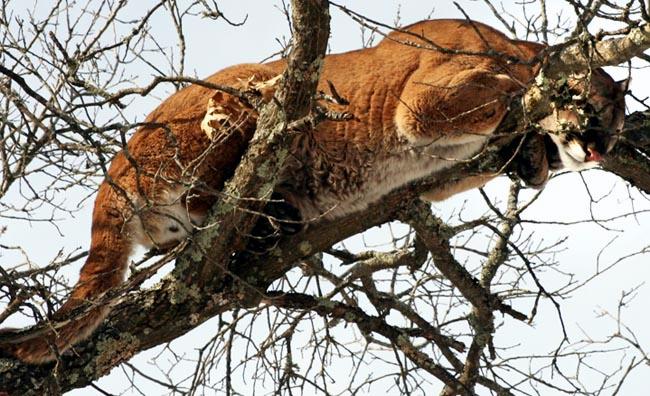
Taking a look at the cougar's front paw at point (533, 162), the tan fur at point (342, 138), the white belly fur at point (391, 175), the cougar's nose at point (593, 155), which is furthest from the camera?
the cougar's front paw at point (533, 162)

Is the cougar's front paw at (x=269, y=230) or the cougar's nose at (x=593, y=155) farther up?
the cougar's nose at (x=593, y=155)

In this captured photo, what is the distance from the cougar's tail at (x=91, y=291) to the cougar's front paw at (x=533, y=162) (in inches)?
92.3

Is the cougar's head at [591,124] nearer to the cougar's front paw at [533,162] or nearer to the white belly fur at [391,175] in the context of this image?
the cougar's front paw at [533,162]

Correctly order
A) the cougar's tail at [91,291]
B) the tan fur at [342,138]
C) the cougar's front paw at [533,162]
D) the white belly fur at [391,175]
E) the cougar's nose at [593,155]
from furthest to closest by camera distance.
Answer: the cougar's front paw at [533,162] → the white belly fur at [391,175] → the cougar's nose at [593,155] → the tan fur at [342,138] → the cougar's tail at [91,291]

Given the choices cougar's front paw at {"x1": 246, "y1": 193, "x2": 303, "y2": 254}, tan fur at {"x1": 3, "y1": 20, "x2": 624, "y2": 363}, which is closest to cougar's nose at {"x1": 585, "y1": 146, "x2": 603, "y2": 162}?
tan fur at {"x1": 3, "y1": 20, "x2": 624, "y2": 363}

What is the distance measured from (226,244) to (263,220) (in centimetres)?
48

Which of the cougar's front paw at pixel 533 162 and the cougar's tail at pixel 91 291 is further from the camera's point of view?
the cougar's front paw at pixel 533 162

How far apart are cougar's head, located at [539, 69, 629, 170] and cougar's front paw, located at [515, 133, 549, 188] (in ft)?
0.43

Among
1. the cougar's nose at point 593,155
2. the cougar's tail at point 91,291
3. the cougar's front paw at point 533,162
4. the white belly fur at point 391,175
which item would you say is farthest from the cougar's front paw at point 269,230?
the cougar's nose at point 593,155

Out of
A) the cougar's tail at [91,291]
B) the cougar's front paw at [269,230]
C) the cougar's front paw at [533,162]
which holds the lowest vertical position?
the cougar's tail at [91,291]

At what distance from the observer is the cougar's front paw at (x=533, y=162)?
5.53 meters

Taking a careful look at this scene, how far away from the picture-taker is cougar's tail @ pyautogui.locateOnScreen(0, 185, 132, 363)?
4406 mm

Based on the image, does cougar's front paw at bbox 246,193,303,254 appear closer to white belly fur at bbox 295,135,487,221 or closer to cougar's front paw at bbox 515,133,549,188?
white belly fur at bbox 295,135,487,221

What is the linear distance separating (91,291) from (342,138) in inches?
68.5
